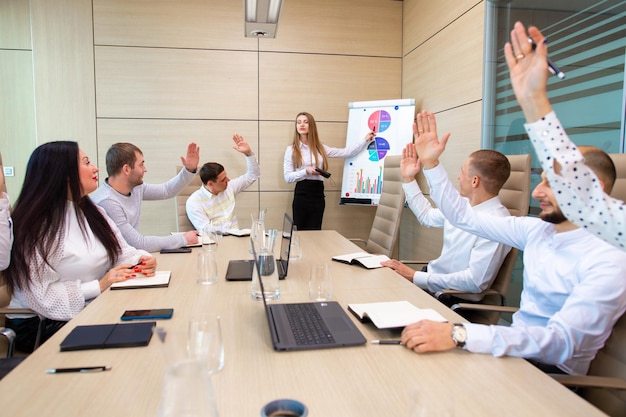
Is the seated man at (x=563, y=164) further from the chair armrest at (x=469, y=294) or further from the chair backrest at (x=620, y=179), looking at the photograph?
the chair armrest at (x=469, y=294)

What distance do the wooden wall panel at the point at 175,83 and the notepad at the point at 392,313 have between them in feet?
13.1

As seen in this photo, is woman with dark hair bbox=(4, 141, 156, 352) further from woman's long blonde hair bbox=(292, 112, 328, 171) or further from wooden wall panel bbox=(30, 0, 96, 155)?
wooden wall panel bbox=(30, 0, 96, 155)

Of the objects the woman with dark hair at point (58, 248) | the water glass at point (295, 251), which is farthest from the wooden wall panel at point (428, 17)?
the woman with dark hair at point (58, 248)

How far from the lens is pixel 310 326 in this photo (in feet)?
4.63

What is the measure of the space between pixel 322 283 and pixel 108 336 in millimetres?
759

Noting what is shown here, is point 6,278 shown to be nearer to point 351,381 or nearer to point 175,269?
point 175,269

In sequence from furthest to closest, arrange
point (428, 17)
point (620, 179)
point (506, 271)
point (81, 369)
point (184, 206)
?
point (428, 17)
point (184, 206)
point (506, 271)
point (620, 179)
point (81, 369)

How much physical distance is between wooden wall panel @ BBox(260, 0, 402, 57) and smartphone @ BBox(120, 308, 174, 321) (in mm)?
4204

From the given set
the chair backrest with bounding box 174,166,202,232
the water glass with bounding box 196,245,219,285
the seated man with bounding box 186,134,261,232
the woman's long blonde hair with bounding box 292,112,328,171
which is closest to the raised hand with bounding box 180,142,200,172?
the seated man with bounding box 186,134,261,232

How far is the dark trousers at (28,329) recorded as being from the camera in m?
1.83

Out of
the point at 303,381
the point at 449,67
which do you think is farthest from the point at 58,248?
the point at 449,67

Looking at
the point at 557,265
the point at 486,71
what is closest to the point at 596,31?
the point at 486,71

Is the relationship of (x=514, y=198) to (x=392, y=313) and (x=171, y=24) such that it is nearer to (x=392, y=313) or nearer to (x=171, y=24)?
(x=392, y=313)

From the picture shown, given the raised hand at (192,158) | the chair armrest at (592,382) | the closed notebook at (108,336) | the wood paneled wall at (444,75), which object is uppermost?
the wood paneled wall at (444,75)
